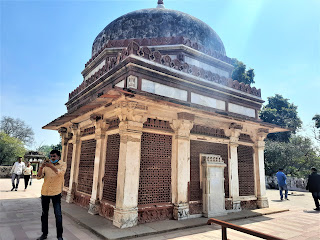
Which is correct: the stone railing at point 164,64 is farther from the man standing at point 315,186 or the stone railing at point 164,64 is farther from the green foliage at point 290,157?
the green foliage at point 290,157

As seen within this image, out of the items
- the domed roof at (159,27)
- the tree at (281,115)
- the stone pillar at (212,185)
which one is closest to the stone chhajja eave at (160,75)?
the domed roof at (159,27)

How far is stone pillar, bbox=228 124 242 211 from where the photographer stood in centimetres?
765

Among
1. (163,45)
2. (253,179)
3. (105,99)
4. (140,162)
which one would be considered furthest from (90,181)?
(253,179)

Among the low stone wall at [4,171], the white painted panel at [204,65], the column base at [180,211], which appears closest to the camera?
the column base at [180,211]

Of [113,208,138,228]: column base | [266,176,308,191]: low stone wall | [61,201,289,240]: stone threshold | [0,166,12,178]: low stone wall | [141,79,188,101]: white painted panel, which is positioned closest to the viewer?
[61,201,289,240]: stone threshold

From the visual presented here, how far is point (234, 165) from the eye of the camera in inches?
312

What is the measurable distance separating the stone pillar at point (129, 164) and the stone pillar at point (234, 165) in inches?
151

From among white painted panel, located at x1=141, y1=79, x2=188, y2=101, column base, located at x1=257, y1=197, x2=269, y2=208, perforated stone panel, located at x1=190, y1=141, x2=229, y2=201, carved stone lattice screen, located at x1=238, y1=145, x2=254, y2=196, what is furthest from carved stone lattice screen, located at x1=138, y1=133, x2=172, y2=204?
column base, located at x1=257, y1=197, x2=269, y2=208

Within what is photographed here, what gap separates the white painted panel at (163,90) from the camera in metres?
6.37

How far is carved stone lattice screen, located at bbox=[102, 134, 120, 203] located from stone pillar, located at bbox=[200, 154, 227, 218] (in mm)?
2778

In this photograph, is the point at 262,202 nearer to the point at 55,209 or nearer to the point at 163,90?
the point at 163,90

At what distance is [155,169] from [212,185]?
202 centimetres

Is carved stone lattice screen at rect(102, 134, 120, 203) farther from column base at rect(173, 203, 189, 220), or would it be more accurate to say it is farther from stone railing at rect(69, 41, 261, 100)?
stone railing at rect(69, 41, 261, 100)

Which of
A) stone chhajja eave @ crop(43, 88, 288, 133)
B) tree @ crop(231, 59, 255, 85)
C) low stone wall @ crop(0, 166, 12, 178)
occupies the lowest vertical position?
low stone wall @ crop(0, 166, 12, 178)
